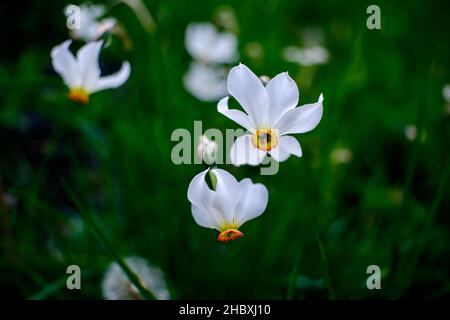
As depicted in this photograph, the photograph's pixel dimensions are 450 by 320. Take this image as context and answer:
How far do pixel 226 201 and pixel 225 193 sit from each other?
0.01 meters

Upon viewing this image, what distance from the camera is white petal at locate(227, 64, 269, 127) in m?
0.73

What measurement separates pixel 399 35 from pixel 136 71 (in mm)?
1373

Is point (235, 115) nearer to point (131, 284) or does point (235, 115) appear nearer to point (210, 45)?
point (131, 284)

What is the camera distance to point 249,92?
2.44 feet

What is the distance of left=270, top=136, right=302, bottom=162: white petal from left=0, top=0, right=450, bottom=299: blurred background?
5.6 inches

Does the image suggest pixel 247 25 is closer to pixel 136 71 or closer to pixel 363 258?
pixel 136 71

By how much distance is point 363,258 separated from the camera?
3.89 feet

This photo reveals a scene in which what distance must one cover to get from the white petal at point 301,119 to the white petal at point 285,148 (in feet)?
0.05

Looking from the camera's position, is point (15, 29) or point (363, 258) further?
point (15, 29)

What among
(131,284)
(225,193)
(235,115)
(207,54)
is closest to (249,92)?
(235,115)

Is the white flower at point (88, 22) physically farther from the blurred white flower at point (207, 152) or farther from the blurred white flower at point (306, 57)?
the blurred white flower at point (306, 57)

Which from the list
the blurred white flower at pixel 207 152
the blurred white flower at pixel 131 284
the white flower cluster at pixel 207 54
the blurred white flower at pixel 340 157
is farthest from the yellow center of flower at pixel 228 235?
the white flower cluster at pixel 207 54

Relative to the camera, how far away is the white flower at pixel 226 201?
0.75 metres

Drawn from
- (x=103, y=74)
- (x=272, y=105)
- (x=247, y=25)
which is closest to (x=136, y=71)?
(x=103, y=74)
